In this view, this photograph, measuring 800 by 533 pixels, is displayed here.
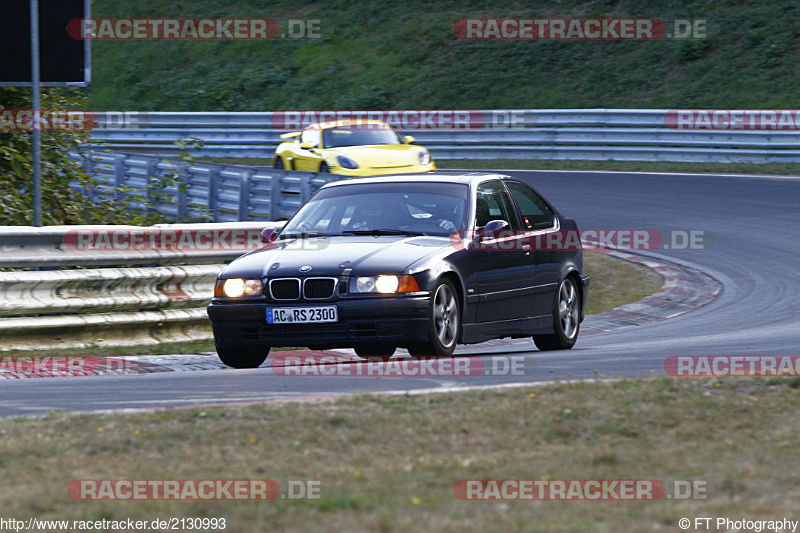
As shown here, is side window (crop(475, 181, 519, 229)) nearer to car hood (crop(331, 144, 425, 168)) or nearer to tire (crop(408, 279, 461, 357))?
tire (crop(408, 279, 461, 357))

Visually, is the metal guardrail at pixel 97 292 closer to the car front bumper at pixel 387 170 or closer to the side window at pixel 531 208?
the side window at pixel 531 208

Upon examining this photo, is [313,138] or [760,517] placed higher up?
[313,138]

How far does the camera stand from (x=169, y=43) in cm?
4625

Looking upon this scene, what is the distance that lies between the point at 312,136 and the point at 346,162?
1.89 metres

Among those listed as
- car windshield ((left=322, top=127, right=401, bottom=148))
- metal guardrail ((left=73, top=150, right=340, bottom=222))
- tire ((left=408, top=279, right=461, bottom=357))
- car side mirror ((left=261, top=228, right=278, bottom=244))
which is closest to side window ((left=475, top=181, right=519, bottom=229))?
tire ((left=408, top=279, right=461, bottom=357))

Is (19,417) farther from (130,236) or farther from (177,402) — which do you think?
(130,236)

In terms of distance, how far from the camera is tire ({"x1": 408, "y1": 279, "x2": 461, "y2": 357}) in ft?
29.7

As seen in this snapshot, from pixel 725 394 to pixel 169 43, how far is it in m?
41.3

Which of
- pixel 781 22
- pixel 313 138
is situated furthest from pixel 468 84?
pixel 313 138

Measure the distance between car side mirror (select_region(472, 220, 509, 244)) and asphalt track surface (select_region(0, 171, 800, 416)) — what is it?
90 centimetres

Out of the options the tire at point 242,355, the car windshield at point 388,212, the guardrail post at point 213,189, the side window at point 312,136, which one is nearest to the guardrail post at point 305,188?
the guardrail post at point 213,189

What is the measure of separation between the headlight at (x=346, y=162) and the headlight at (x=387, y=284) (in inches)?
498

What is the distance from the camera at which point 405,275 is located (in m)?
8.99

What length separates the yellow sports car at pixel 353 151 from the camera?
21.5m
